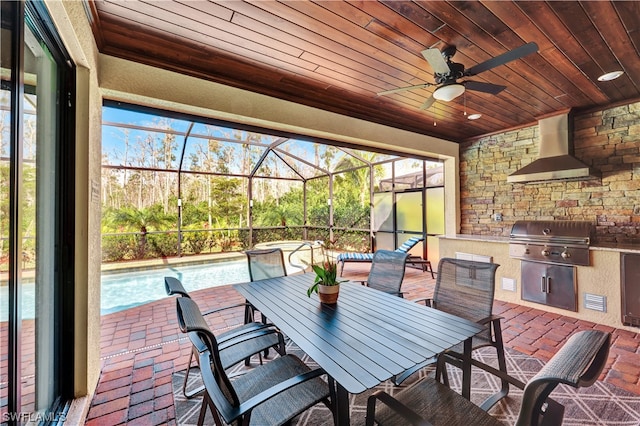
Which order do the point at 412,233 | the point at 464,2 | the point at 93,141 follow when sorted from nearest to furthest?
the point at 464,2 < the point at 93,141 < the point at 412,233

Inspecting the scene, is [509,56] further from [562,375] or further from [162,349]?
[162,349]

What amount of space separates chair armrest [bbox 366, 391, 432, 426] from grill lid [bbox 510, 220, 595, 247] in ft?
12.6

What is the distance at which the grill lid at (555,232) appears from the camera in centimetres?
358

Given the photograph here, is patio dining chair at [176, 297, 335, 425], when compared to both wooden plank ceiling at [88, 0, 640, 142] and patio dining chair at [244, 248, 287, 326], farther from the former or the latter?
wooden plank ceiling at [88, 0, 640, 142]

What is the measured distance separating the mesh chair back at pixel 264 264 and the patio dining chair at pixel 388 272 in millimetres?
991

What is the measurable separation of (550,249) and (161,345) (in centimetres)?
497

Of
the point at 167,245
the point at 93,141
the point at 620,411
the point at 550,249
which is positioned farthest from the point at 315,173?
the point at 620,411

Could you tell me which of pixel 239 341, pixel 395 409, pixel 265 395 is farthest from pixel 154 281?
pixel 395 409

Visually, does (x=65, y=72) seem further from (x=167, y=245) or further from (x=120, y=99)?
(x=167, y=245)

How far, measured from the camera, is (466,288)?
2.25m

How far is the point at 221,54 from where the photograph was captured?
2.41 m

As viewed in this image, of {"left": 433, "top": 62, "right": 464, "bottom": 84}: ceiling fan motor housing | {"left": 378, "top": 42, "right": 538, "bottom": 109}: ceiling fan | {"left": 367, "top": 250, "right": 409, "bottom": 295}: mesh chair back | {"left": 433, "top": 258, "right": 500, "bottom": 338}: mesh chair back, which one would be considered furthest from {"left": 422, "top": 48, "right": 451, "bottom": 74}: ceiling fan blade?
{"left": 367, "top": 250, "right": 409, "bottom": 295}: mesh chair back

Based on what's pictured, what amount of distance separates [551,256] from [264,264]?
3.85 metres

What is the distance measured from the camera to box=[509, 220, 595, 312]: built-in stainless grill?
141 inches
